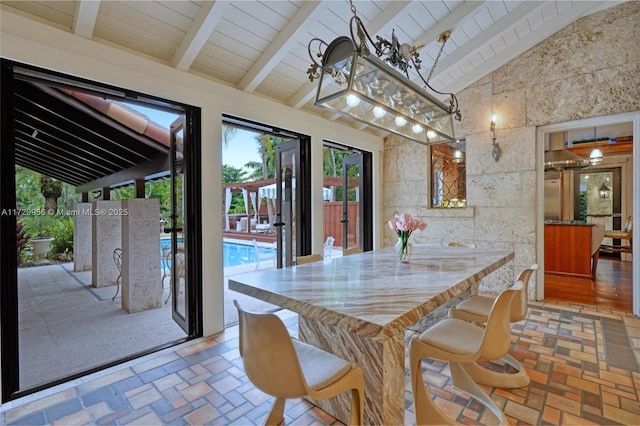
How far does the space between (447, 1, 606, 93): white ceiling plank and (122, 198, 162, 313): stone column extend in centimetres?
455

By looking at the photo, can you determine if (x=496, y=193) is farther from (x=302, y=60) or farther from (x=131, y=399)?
(x=131, y=399)

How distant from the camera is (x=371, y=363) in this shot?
153 cm

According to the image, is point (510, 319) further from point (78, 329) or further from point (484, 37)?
point (78, 329)

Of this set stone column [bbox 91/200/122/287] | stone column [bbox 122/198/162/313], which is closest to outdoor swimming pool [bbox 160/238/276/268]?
stone column [bbox 91/200/122/287]

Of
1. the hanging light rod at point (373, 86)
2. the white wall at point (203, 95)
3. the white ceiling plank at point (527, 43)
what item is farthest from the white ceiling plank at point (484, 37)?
the white wall at point (203, 95)

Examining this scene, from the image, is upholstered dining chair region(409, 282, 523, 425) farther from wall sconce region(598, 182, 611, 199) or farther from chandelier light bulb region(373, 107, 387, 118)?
wall sconce region(598, 182, 611, 199)

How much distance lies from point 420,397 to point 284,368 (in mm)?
925

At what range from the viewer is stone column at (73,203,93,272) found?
513 centimetres

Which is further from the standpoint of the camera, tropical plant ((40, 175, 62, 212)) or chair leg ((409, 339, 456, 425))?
tropical plant ((40, 175, 62, 212))

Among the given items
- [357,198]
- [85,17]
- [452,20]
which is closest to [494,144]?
[452,20]

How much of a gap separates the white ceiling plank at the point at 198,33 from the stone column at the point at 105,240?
117 inches

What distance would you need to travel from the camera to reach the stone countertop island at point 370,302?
1.20 m

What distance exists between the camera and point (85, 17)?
2002mm

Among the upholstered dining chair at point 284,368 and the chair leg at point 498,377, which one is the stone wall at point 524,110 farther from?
the upholstered dining chair at point 284,368
